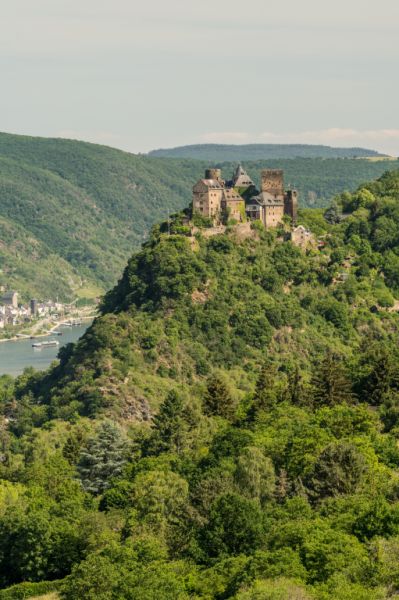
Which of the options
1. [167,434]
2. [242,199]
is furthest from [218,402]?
[242,199]

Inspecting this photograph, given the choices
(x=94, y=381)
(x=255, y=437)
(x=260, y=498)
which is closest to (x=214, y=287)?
(x=94, y=381)

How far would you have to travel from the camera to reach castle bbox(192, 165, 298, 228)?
126750mm

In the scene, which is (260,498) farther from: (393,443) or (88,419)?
(88,419)

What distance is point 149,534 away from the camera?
5691cm

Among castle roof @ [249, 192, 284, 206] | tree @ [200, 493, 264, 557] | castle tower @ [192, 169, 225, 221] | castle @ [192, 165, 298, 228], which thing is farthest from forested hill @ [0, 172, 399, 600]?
castle roof @ [249, 192, 284, 206]

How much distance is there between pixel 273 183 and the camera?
133 meters

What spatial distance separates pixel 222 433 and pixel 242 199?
60.3 meters

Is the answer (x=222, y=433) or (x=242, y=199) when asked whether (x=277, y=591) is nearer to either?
(x=222, y=433)

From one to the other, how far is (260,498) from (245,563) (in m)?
9.22

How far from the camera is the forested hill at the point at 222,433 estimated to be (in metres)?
50.0

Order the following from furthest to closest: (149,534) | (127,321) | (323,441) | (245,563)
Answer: (127,321) → (323,441) → (149,534) → (245,563)

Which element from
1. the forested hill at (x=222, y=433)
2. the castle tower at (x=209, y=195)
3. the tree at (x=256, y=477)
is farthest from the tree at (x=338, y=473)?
the castle tower at (x=209, y=195)

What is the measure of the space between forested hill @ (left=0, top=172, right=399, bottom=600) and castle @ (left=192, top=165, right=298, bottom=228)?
1814 millimetres

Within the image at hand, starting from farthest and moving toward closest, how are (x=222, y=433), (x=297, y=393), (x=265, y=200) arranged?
(x=265, y=200) < (x=297, y=393) < (x=222, y=433)
